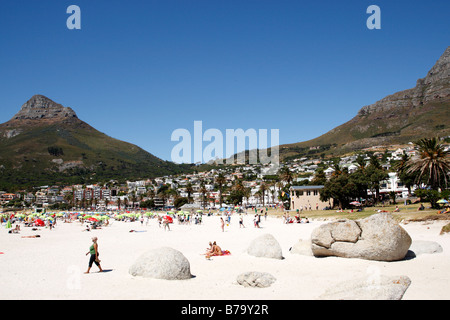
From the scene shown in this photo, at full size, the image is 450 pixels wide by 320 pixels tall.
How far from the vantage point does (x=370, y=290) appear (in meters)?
7.62

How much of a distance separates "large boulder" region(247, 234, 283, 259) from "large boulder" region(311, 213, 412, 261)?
1601 mm

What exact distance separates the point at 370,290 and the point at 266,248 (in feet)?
23.5

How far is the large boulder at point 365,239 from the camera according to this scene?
12.4m

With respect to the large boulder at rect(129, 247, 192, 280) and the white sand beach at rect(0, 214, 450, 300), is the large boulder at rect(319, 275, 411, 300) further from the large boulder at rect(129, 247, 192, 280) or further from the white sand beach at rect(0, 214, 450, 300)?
the large boulder at rect(129, 247, 192, 280)

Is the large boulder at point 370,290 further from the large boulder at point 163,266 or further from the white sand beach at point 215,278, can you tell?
the large boulder at point 163,266

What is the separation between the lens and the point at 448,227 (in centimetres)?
1867

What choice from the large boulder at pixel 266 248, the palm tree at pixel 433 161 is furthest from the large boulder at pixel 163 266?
the palm tree at pixel 433 161

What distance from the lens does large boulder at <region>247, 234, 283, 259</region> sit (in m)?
14.3

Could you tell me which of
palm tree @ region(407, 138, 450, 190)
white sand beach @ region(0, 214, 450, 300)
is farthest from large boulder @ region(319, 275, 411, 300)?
palm tree @ region(407, 138, 450, 190)

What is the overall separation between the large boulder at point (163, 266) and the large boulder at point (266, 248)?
4.66m

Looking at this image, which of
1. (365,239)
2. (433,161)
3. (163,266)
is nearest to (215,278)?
(163,266)

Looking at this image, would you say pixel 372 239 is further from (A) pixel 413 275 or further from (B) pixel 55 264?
(B) pixel 55 264

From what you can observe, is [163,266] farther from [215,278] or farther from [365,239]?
[365,239]
